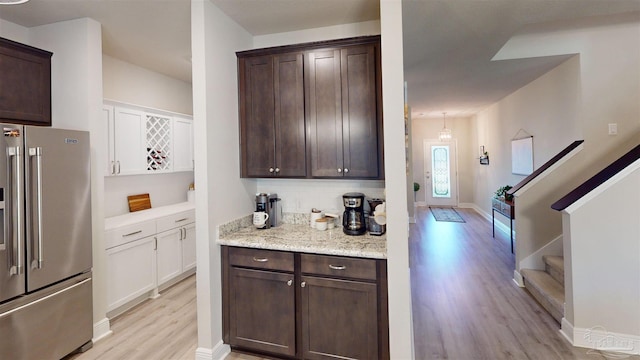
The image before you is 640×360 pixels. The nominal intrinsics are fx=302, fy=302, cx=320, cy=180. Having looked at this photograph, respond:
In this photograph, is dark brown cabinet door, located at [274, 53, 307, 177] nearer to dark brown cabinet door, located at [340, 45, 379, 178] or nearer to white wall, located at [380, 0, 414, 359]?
dark brown cabinet door, located at [340, 45, 379, 178]

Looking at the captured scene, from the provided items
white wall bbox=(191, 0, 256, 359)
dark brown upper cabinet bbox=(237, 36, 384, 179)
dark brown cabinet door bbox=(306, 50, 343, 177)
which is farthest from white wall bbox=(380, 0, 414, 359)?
white wall bbox=(191, 0, 256, 359)

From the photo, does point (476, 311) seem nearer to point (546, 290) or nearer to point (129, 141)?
point (546, 290)

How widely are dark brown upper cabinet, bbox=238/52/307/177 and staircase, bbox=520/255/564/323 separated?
2636 millimetres

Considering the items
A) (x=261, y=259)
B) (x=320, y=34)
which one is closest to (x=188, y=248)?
(x=261, y=259)

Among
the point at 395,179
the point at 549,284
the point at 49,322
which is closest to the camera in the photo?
the point at 395,179

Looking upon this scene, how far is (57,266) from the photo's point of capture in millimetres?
2207

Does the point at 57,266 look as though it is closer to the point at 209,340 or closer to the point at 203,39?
the point at 209,340

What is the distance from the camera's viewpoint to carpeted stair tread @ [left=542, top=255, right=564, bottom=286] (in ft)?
10.4

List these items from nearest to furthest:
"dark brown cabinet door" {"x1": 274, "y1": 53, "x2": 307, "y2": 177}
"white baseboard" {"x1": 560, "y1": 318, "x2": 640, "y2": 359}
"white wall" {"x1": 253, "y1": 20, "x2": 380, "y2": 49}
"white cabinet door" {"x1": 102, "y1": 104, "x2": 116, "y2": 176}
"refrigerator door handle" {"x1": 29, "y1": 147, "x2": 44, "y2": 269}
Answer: "refrigerator door handle" {"x1": 29, "y1": 147, "x2": 44, "y2": 269} → "white baseboard" {"x1": 560, "y1": 318, "x2": 640, "y2": 359} → "dark brown cabinet door" {"x1": 274, "y1": 53, "x2": 307, "y2": 177} → "white wall" {"x1": 253, "y1": 20, "x2": 380, "y2": 49} → "white cabinet door" {"x1": 102, "y1": 104, "x2": 116, "y2": 176}

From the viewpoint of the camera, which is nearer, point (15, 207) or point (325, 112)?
point (15, 207)

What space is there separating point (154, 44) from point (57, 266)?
2.19m

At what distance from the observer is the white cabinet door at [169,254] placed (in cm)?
335

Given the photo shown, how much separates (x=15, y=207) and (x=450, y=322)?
3.47 meters

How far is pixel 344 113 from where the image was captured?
2383 millimetres
